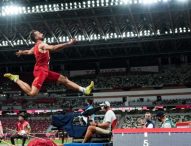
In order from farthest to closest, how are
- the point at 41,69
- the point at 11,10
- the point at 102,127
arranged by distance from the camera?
the point at 11,10 < the point at 102,127 < the point at 41,69

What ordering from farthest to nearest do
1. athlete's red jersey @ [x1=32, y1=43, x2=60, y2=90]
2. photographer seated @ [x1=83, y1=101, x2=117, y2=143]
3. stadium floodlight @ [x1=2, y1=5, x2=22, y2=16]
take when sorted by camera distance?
stadium floodlight @ [x1=2, y1=5, x2=22, y2=16]
athlete's red jersey @ [x1=32, y1=43, x2=60, y2=90]
photographer seated @ [x1=83, y1=101, x2=117, y2=143]

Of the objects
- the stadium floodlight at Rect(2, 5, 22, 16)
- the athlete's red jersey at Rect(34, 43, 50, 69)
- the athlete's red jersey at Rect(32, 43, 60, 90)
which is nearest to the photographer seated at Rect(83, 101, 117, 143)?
the athlete's red jersey at Rect(32, 43, 60, 90)

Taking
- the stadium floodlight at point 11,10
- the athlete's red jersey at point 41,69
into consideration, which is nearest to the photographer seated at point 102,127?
the athlete's red jersey at point 41,69

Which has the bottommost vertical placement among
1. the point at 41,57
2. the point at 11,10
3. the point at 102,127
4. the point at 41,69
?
the point at 102,127

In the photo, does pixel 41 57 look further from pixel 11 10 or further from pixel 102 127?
pixel 11 10

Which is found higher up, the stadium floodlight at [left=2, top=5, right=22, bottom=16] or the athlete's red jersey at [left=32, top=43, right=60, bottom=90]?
the stadium floodlight at [left=2, top=5, right=22, bottom=16]

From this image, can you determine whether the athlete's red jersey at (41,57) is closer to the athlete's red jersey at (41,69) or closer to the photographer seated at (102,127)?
the athlete's red jersey at (41,69)

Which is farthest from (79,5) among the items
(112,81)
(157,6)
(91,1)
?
(112,81)

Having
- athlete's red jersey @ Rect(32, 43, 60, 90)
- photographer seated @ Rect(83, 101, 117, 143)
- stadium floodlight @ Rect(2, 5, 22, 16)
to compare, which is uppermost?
stadium floodlight @ Rect(2, 5, 22, 16)

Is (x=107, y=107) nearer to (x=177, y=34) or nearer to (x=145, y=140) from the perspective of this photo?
(x=145, y=140)

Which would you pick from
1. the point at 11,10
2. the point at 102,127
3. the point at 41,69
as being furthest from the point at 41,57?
the point at 11,10

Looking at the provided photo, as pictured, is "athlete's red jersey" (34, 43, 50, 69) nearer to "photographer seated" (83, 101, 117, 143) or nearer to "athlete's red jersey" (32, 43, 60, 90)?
"athlete's red jersey" (32, 43, 60, 90)

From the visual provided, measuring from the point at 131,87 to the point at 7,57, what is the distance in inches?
597

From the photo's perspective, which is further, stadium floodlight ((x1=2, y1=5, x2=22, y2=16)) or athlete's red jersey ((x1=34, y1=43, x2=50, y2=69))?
stadium floodlight ((x1=2, y1=5, x2=22, y2=16))
